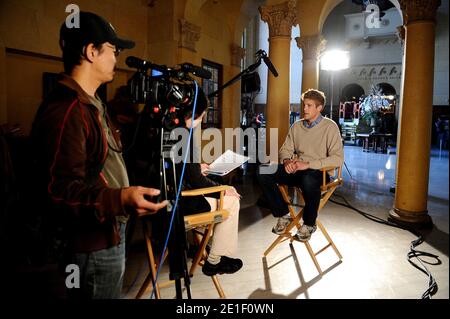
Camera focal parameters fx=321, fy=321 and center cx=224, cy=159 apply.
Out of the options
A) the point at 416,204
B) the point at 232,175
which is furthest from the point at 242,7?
the point at 416,204

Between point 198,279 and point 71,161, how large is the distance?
204cm

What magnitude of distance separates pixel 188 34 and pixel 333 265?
4.47 meters

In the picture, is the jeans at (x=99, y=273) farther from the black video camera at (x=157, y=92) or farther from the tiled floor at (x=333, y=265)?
the tiled floor at (x=333, y=265)

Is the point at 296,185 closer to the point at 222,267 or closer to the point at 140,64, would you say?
the point at 222,267

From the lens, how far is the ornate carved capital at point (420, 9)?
4.01 meters

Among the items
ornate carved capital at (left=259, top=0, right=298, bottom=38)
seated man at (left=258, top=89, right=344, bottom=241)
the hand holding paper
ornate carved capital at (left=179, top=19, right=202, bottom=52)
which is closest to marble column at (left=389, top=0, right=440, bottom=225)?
seated man at (left=258, top=89, right=344, bottom=241)

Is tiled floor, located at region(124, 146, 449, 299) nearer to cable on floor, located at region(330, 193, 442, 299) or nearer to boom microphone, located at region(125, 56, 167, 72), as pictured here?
cable on floor, located at region(330, 193, 442, 299)

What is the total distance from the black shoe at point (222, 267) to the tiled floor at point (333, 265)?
0.75 ft

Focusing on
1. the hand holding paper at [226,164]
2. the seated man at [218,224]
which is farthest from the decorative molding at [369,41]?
the seated man at [218,224]

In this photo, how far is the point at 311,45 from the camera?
722 cm

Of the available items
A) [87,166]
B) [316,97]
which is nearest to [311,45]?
[316,97]

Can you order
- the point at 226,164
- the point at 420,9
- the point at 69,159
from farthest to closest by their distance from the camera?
the point at 420,9 → the point at 226,164 → the point at 69,159

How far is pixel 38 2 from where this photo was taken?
4.18 m
